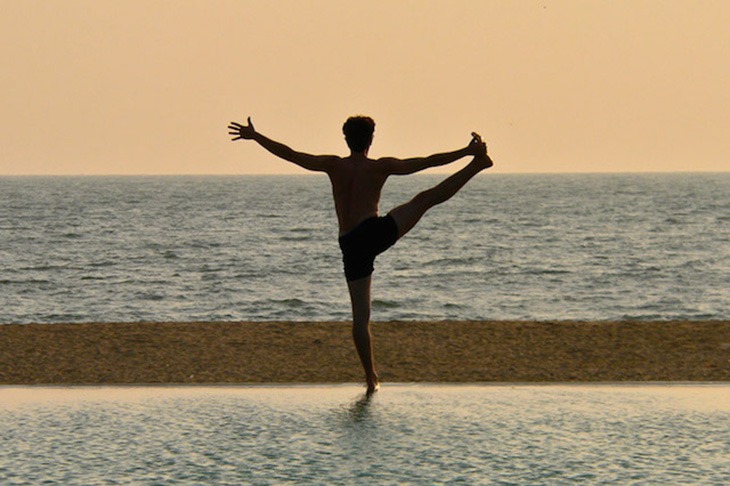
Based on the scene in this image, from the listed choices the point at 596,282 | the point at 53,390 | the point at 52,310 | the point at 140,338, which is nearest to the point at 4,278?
the point at 52,310

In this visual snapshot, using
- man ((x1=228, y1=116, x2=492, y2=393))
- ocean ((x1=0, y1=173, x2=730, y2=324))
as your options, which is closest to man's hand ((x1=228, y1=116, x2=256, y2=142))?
man ((x1=228, y1=116, x2=492, y2=393))

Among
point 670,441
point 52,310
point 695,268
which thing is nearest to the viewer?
point 670,441

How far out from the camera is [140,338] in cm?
1336

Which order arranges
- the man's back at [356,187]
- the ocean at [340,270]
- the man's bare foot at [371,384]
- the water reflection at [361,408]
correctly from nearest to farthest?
1. the water reflection at [361,408]
2. the man's back at [356,187]
3. the man's bare foot at [371,384]
4. the ocean at [340,270]

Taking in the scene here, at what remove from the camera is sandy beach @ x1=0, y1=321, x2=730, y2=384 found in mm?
11047

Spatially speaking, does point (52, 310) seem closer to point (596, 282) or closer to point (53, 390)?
point (596, 282)

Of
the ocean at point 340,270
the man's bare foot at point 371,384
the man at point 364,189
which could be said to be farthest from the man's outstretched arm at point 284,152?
the ocean at point 340,270

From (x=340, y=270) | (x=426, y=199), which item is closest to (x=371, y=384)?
(x=426, y=199)

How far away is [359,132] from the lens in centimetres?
859

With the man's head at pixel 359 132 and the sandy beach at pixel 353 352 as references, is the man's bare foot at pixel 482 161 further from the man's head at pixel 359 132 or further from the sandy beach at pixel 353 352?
the sandy beach at pixel 353 352

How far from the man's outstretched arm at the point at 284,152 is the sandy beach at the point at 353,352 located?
8.74 ft

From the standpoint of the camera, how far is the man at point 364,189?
27.8 feet

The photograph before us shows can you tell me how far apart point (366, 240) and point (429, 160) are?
0.71 meters

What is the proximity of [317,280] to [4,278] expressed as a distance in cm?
1108
